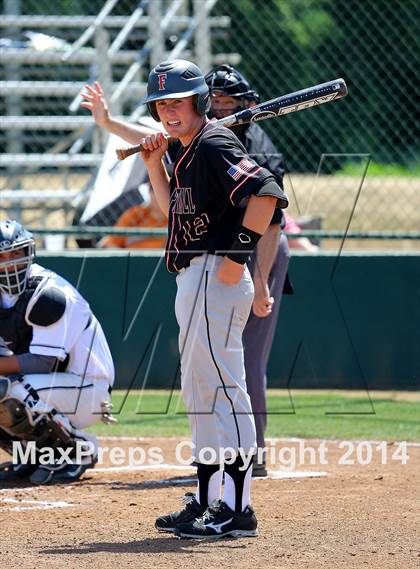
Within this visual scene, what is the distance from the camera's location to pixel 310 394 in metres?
8.46

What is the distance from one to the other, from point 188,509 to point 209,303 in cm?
83

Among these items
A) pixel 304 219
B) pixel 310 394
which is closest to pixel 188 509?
pixel 310 394

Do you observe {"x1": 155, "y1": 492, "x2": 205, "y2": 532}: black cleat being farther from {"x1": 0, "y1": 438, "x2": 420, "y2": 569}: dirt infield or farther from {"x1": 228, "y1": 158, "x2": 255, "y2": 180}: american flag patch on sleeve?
{"x1": 228, "y1": 158, "x2": 255, "y2": 180}: american flag patch on sleeve

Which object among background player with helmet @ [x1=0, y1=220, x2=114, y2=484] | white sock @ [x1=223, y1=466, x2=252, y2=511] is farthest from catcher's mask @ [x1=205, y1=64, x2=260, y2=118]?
white sock @ [x1=223, y1=466, x2=252, y2=511]

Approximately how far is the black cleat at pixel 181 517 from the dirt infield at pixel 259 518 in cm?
5

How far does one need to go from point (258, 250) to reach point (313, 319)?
3413 millimetres

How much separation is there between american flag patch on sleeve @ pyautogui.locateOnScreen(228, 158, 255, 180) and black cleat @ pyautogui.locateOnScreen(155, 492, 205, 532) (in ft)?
4.31

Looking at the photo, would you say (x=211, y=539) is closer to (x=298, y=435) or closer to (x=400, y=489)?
(x=400, y=489)

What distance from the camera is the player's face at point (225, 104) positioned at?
5500 millimetres

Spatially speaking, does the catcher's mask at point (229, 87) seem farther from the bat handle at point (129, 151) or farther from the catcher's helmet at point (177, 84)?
the catcher's helmet at point (177, 84)

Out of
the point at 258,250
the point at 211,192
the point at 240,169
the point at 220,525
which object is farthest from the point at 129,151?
the point at 220,525

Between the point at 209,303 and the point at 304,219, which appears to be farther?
the point at 304,219

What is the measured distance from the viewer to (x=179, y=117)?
14.1 feet

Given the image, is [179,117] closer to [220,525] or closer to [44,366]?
[220,525]
